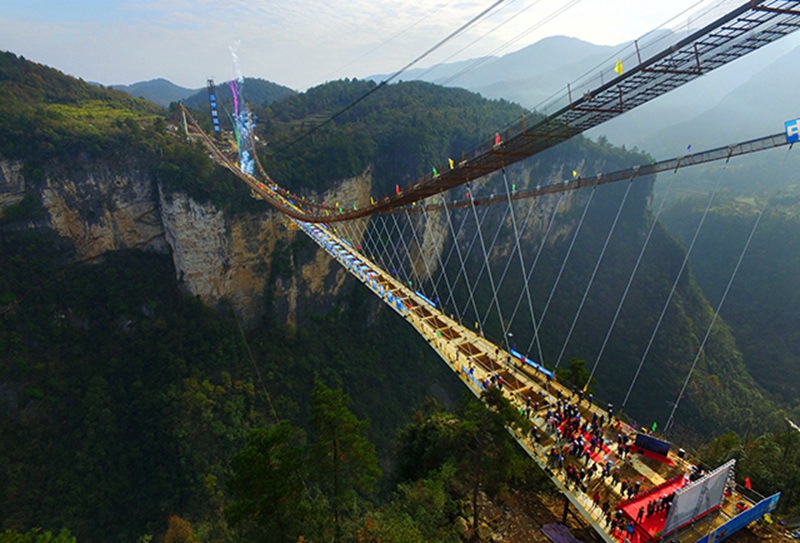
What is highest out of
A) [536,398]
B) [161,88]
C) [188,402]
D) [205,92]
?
[161,88]

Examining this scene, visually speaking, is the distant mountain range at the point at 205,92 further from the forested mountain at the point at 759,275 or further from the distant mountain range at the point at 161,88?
the forested mountain at the point at 759,275

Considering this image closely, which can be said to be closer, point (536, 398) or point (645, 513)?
point (645, 513)

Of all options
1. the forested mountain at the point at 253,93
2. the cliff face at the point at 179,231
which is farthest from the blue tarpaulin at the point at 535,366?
the forested mountain at the point at 253,93

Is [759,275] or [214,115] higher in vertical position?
[214,115]

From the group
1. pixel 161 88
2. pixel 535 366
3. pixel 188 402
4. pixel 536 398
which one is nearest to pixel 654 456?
pixel 536 398

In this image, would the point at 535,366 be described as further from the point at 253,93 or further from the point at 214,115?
the point at 253,93

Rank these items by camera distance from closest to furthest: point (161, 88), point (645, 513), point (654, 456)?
point (645, 513)
point (654, 456)
point (161, 88)

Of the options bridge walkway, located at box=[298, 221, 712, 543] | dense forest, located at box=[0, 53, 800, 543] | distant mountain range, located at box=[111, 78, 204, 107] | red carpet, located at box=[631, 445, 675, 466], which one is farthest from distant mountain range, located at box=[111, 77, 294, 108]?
red carpet, located at box=[631, 445, 675, 466]
